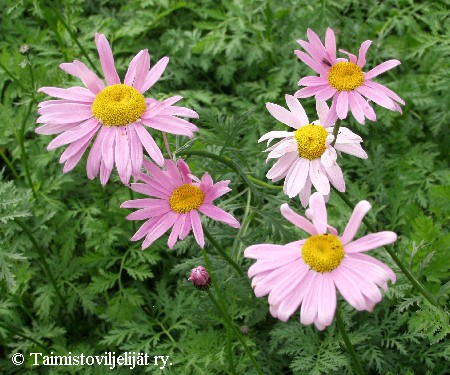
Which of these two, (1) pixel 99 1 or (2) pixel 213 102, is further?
(1) pixel 99 1

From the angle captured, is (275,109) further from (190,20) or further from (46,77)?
(190,20)

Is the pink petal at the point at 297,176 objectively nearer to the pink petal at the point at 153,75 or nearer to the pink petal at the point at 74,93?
the pink petal at the point at 153,75

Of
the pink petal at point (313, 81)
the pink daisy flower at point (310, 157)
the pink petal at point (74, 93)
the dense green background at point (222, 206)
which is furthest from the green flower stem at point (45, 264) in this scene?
the pink petal at point (313, 81)

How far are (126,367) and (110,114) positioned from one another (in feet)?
4.80

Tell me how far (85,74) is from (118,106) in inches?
8.1

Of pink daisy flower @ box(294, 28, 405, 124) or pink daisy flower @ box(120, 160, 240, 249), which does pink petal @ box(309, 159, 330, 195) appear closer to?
pink daisy flower @ box(294, 28, 405, 124)

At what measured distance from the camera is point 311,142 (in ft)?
6.51

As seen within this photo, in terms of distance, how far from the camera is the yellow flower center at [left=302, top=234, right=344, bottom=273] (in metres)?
1.50

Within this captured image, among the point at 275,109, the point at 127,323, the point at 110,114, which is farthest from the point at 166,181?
the point at 127,323

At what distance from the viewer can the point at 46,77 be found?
3348 mm

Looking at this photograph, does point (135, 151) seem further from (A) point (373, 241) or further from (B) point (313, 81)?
(A) point (373, 241)

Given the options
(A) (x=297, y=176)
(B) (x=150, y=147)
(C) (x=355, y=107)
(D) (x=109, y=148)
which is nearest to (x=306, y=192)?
(A) (x=297, y=176)

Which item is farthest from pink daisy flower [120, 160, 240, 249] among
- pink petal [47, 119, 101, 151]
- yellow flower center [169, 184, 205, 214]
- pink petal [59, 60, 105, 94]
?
pink petal [59, 60, 105, 94]

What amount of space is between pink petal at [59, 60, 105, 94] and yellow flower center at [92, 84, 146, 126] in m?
0.06
